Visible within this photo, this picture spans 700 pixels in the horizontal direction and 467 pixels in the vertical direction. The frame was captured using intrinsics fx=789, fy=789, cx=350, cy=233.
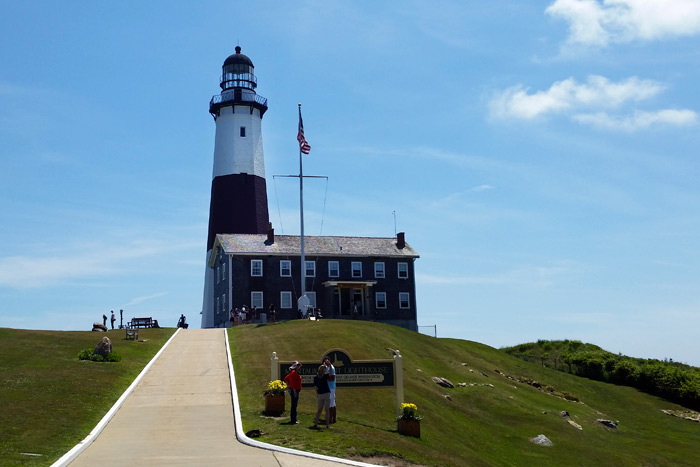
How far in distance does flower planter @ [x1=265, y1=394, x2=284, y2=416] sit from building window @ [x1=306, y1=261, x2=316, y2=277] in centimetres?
3646

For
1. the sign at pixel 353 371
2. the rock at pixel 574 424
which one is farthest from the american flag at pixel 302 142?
the sign at pixel 353 371

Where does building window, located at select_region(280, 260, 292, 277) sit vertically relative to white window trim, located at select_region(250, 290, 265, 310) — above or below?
above

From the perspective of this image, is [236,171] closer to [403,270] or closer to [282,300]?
[282,300]

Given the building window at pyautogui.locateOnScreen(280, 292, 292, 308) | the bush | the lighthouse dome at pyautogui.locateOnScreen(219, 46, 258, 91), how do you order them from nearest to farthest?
the bush → the building window at pyautogui.locateOnScreen(280, 292, 292, 308) → the lighthouse dome at pyautogui.locateOnScreen(219, 46, 258, 91)

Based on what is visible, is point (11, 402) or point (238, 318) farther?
point (238, 318)

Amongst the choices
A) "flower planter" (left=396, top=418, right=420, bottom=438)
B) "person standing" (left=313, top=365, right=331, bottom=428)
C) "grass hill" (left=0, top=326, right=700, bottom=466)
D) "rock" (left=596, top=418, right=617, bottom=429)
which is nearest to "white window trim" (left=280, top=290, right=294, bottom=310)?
"grass hill" (left=0, top=326, right=700, bottom=466)

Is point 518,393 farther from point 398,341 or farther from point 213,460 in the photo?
point 213,460

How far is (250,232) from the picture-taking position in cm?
6575

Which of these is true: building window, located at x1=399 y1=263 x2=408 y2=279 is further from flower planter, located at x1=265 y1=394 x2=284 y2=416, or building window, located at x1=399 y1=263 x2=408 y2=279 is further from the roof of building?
flower planter, located at x1=265 y1=394 x2=284 y2=416

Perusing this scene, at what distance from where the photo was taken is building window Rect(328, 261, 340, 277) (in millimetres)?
60281

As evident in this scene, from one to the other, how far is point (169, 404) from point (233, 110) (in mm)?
46423

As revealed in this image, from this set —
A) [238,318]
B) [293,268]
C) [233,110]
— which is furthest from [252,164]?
[238,318]

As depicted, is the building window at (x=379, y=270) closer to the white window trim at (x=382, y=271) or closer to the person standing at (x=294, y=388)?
the white window trim at (x=382, y=271)

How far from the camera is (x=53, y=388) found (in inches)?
1016
